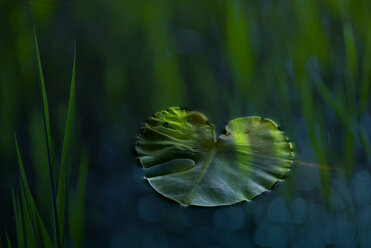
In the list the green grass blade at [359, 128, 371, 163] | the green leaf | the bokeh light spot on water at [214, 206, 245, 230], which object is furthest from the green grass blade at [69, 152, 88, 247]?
the green grass blade at [359, 128, 371, 163]

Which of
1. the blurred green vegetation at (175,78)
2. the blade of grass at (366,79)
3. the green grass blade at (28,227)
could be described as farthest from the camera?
the blade of grass at (366,79)

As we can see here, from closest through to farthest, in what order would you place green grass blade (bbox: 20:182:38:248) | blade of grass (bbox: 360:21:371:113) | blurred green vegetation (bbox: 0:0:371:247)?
green grass blade (bbox: 20:182:38:248)
blurred green vegetation (bbox: 0:0:371:247)
blade of grass (bbox: 360:21:371:113)

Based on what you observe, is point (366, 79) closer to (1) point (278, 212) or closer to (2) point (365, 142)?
(2) point (365, 142)

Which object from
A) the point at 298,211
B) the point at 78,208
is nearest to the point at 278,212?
the point at 298,211

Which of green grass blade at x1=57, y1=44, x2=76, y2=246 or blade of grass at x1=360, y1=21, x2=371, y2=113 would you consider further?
blade of grass at x1=360, y1=21, x2=371, y2=113

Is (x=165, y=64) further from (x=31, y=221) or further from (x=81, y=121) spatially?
(x=31, y=221)

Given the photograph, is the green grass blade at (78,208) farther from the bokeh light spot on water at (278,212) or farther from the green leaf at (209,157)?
the bokeh light spot on water at (278,212)

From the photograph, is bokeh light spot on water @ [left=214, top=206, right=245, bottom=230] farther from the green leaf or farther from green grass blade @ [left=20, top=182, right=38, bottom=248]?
green grass blade @ [left=20, top=182, right=38, bottom=248]

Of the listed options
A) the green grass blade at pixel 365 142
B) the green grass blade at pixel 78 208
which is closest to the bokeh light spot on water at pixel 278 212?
the green grass blade at pixel 365 142
